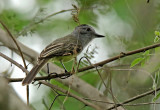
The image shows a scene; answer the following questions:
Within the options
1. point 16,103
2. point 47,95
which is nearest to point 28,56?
point 47,95

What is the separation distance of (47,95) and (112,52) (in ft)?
4.20

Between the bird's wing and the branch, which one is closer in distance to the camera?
the bird's wing

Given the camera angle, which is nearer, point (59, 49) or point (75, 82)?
point (59, 49)

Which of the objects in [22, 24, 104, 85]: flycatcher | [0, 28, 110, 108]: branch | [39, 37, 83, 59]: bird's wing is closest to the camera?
[22, 24, 104, 85]: flycatcher

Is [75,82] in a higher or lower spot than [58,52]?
lower

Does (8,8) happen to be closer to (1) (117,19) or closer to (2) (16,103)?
(1) (117,19)

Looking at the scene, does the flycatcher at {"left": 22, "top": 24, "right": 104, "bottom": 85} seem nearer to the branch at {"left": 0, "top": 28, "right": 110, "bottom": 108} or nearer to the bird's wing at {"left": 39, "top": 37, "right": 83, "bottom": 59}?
the bird's wing at {"left": 39, "top": 37, "right": 83, "bottom": 59}

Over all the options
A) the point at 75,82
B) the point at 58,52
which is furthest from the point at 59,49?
the point at 75,82

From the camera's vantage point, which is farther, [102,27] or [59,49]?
[102,27]

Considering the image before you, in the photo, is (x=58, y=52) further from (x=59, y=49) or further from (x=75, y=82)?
(x=75, y=82)

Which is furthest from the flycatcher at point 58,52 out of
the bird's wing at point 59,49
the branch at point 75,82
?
the branch at point 75,82

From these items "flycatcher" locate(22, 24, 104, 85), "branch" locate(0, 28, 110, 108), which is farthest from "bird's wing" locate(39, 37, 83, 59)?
"branch" locate(0, 28, 110, 108)

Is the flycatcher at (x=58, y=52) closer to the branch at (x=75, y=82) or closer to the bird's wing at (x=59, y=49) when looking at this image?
the bird's wing at (x=59, y=49)

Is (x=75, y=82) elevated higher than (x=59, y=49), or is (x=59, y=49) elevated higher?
(x=59, y=49)
